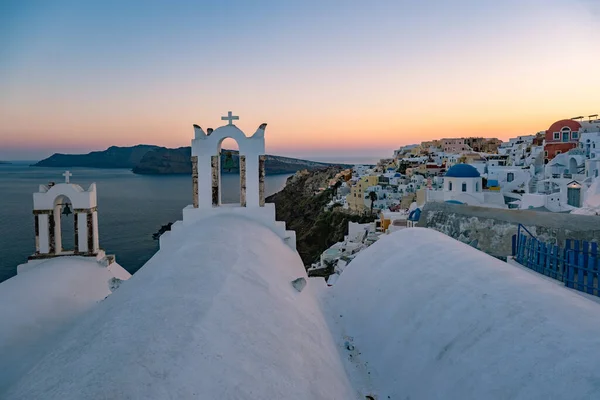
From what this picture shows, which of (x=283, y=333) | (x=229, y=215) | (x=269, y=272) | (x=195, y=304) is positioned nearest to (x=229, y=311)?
(x=195, y=304)

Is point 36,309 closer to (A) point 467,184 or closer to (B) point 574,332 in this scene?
(B) point 574,332

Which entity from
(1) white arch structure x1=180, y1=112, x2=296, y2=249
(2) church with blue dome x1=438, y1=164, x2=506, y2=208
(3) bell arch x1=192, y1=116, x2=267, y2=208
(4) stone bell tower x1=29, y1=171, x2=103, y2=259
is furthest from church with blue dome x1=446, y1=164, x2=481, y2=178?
(4) stone bell tower x1=29, y1=171, x2=103, y2=259

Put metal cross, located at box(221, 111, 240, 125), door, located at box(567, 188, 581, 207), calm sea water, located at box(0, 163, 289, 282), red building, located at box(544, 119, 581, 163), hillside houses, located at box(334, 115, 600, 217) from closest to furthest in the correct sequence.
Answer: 1. metal cross, located at box(221, 111, 240, 125)
2. door, located at box(567, 188, 581, 207)
3. hillside houses, located at box(334, 115, 600, 217)
4. calm sea water, located at box(0, 163, 289, 282)
5. red building, located at box(544, 119, 581, 163)

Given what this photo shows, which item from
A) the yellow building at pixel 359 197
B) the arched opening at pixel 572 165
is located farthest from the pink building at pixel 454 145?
the arched opening at pixel 572 165

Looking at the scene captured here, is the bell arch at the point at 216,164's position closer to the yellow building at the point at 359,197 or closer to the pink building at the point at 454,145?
the yellow building at the point at 359,197

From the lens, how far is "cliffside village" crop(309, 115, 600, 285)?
84.2ft

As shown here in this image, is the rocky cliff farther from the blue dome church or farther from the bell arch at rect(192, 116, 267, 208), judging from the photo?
the bell arch at rect(192, 116, 267, 208)

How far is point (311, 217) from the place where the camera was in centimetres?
6594

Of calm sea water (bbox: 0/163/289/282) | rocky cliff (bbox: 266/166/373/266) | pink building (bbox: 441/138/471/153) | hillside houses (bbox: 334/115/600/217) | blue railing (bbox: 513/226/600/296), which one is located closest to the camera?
blue railing (bbox: 513/226/600/296)

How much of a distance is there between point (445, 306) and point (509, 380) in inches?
54.6

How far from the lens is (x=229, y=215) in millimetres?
8531

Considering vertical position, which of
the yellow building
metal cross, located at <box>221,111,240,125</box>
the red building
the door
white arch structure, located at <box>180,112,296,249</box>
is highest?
the red building

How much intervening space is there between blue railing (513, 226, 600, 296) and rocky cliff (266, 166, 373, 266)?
3573 cm

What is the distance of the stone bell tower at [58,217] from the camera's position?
8.55 meters
